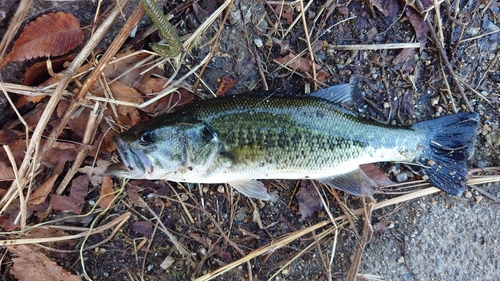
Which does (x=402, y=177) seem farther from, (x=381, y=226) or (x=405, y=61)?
(x=405, y=61)

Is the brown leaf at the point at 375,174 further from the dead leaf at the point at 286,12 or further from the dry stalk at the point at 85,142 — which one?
the dry stalk at the point at 85,142

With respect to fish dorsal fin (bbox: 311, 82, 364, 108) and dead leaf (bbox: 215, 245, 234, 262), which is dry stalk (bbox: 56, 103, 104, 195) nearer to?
dead leaf (bbox: 215, 245, 234, 262)

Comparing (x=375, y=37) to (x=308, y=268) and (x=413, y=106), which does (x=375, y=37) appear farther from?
(x=308, y=268)

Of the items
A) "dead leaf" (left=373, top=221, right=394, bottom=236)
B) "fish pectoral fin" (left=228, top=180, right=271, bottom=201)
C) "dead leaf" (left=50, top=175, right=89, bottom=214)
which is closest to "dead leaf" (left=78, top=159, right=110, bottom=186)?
"dead leaf" (left=50, top=175, right=89, bottom=214)

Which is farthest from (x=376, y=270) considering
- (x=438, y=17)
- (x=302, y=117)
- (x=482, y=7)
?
(x=482, y=7)

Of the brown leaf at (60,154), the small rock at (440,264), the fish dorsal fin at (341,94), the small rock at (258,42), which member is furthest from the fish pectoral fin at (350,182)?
the brown leaf at (60,154)

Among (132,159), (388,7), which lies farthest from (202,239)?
(388,7)
